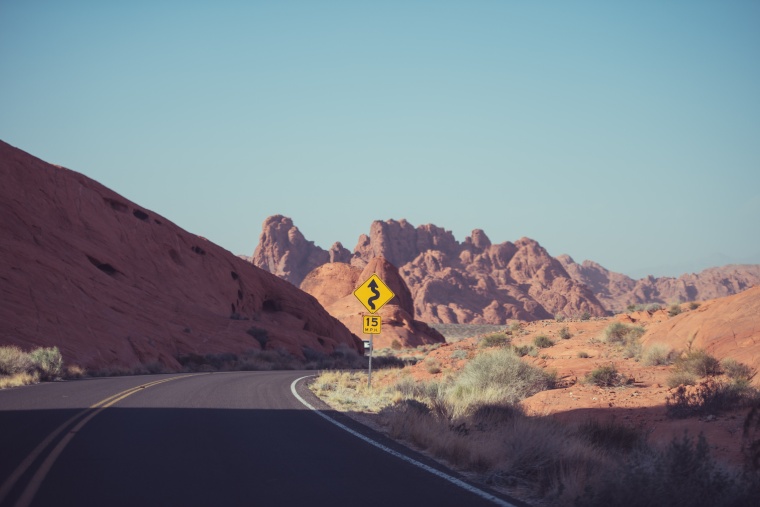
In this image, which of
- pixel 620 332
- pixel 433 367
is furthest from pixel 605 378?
pixel 433 367

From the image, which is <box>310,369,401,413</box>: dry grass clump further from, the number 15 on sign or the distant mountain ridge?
→ the distant mountain ridge

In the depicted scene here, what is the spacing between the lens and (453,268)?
6339 inches

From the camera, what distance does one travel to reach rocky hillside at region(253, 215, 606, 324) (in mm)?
143750

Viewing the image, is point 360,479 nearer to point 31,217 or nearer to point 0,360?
point 0,360

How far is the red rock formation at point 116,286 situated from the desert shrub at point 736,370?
2395 centimetres

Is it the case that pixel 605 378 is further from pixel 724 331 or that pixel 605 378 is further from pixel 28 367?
pixel 28 367

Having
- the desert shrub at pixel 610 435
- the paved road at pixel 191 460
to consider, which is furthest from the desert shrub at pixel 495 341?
the desert shrub at pixel 610 435

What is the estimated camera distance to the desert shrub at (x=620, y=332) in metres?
28.1

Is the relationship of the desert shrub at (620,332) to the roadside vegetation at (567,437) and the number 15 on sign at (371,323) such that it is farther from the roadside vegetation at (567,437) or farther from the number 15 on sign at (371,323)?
the number 15 on sign at (371,323)

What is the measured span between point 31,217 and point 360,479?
1476 inches

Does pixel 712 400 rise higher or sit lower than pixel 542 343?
lower

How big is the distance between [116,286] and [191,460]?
1384 inches

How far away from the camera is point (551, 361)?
85.8ft

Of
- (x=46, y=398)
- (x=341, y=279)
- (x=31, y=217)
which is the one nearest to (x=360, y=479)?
(x=46, y=398)
